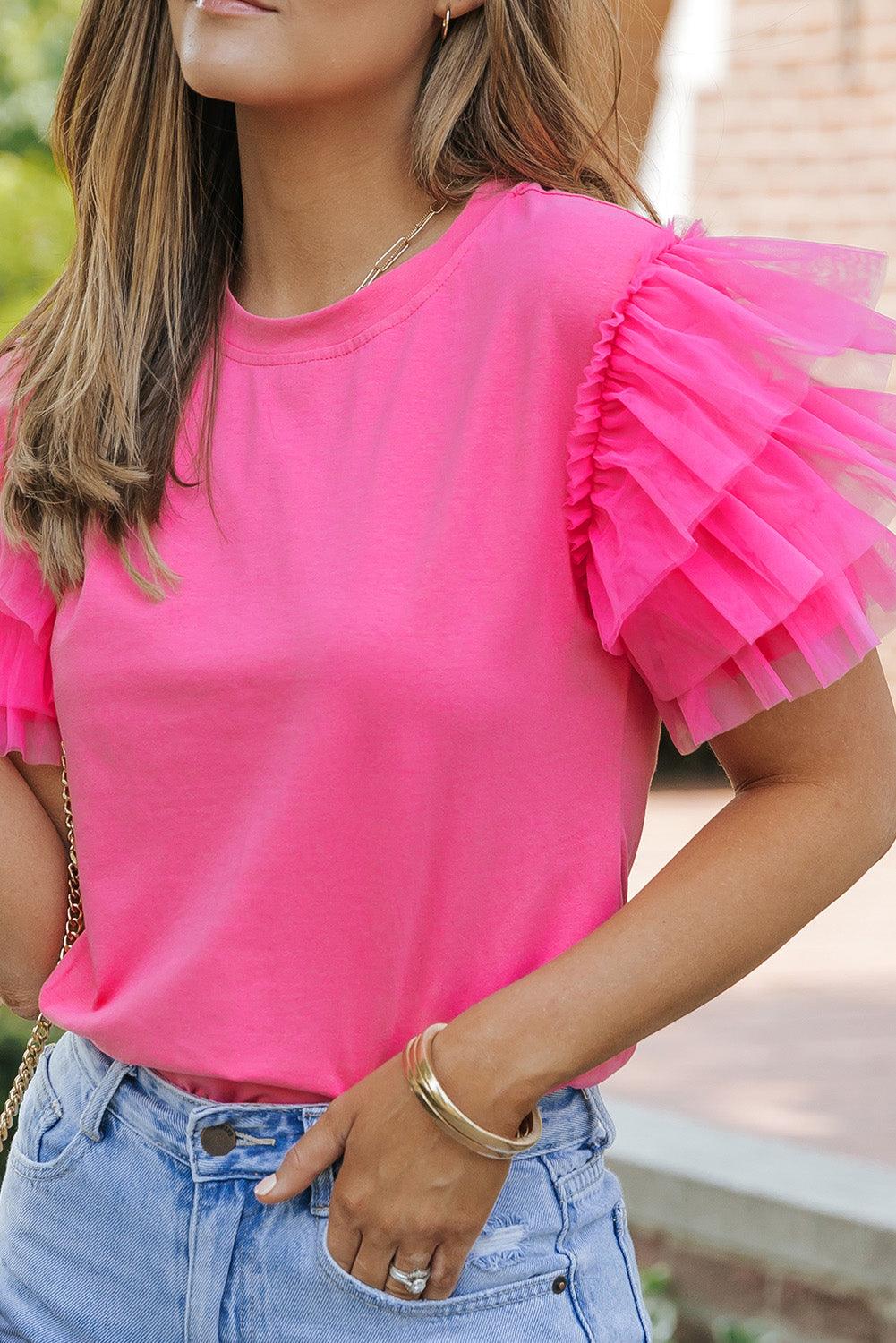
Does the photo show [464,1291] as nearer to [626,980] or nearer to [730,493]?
[626,980]

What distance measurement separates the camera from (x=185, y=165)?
1904 millimetres

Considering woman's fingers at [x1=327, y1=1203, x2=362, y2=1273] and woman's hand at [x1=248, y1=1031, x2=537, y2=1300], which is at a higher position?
woman's hand at [x1=248, y1=1031, x2=537, y2=1300]

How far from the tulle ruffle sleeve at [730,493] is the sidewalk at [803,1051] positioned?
3.56m

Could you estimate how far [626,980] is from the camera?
56.1 inches

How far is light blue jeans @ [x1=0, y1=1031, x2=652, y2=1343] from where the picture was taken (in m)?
1.48

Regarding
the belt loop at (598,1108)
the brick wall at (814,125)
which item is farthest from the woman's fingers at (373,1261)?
the brick wall at (814,125)

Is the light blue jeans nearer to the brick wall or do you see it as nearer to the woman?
the woman

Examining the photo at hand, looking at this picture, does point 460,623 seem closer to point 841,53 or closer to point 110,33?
point 110,33

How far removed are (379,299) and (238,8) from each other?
0.97ft

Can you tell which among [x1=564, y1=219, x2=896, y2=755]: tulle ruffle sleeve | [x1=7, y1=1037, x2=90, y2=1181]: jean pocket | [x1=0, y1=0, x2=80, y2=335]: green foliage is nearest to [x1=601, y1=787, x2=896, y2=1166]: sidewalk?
[x1=0, y1=0, x2=80, y2=335]: green foliage

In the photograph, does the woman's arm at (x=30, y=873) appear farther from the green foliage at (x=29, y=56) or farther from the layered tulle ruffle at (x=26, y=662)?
the green foliage at (x=29, y=56)

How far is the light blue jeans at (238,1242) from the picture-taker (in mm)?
1479

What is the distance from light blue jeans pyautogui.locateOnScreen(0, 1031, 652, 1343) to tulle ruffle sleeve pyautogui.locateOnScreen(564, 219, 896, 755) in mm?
419

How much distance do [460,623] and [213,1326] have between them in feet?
2.11
